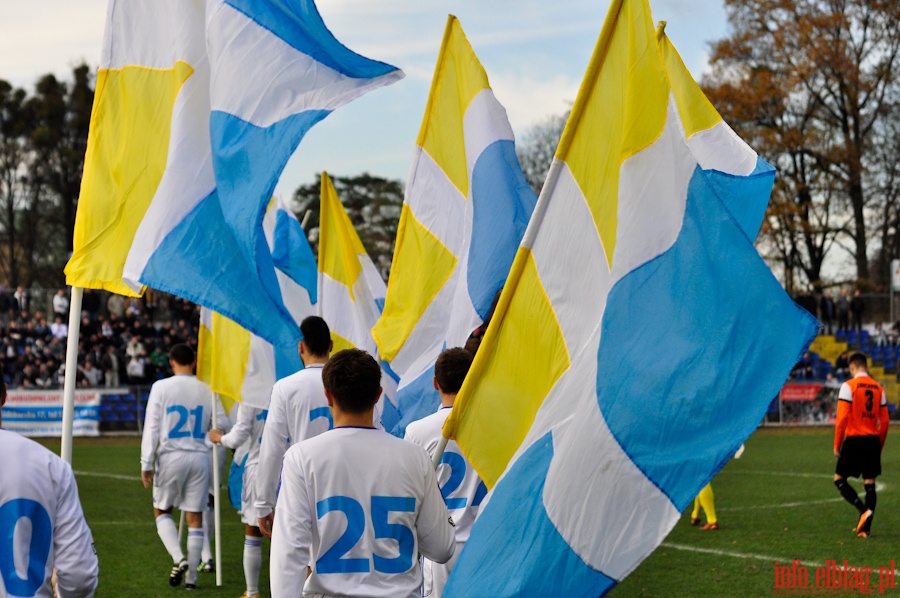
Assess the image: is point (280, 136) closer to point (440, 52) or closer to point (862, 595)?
point (440, 52)

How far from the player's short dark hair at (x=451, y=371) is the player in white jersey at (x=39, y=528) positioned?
89.8 inches

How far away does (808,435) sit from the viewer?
95.9ft

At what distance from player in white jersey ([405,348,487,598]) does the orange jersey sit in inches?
303

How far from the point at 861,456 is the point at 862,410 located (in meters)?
0.50

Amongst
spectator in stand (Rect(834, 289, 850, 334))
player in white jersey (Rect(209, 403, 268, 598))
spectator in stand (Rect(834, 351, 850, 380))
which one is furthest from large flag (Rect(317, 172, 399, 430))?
spectator in stand (Rect(834, 289, 850, 334))

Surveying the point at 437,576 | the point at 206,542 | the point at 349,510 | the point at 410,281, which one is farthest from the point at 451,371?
the point at 206,542

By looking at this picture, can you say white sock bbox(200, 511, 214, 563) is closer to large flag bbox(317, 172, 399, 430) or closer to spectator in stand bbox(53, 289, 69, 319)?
large flag bbox(317, 172, 399, 430)

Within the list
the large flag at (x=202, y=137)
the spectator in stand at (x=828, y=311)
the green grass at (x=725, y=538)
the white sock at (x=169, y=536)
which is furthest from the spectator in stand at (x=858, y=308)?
the large flag at (x=202, y=137)

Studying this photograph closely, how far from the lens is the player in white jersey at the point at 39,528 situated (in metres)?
3.97

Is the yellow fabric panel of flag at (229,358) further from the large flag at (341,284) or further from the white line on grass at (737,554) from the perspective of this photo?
the white line on grass at (737,554)

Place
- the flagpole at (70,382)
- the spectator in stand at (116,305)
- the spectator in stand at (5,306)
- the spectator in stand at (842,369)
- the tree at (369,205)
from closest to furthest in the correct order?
1. the flagpole at (70,382)
2. the spectator in stand at (842,369)
3. the spectator in stand at (5,306)
4. the spectator in stand at (116,305)
5. the tree at (369,205)

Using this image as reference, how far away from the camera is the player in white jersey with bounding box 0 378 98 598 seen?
3973 millimetres

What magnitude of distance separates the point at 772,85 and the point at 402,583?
149 feet

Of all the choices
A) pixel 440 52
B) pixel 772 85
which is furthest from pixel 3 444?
pixel 772 85
